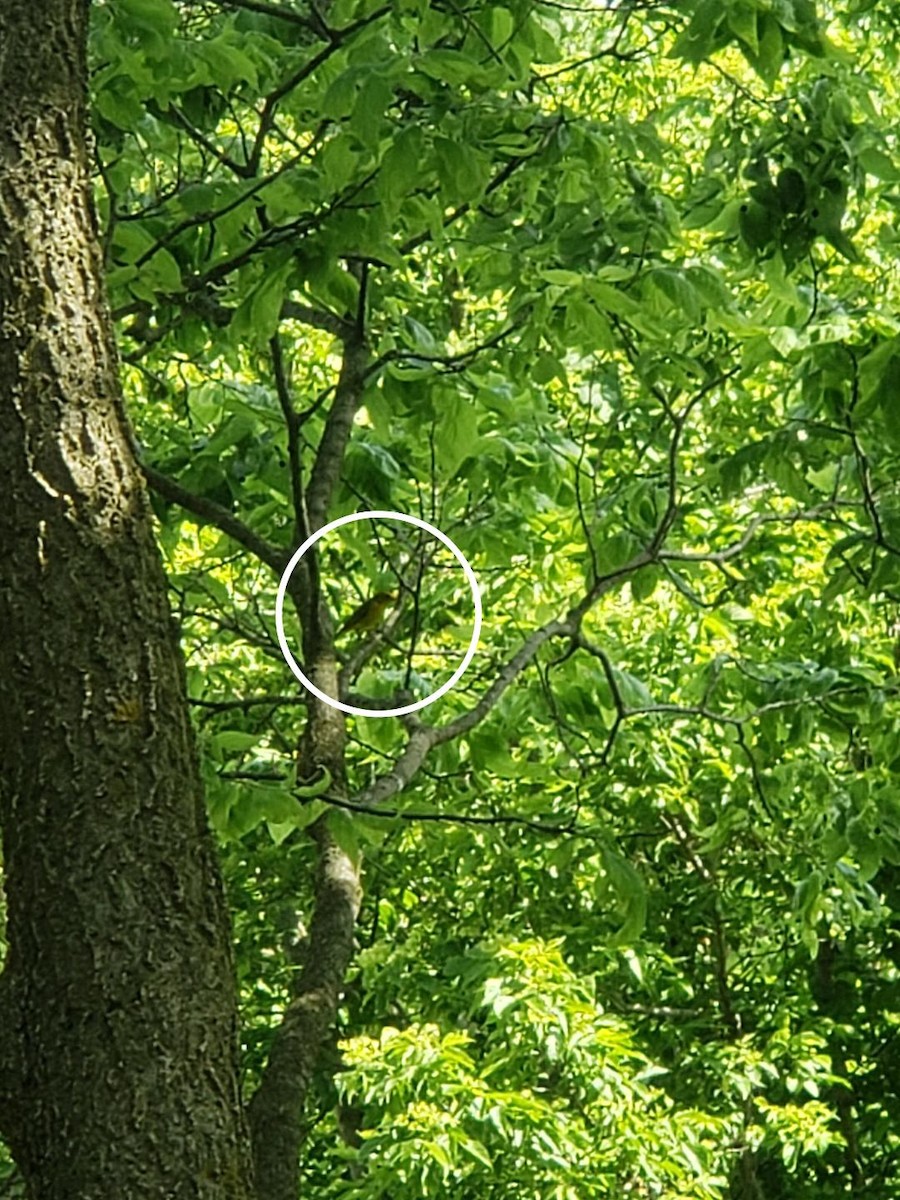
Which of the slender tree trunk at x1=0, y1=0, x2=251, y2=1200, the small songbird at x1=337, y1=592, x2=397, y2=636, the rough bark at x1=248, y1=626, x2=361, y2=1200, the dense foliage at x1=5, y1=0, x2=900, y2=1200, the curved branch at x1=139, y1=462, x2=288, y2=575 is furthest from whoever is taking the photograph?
the small songbird at x1=337, y1=592, x2=397, y2=636

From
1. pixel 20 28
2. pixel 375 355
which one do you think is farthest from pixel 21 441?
pixel 375 355

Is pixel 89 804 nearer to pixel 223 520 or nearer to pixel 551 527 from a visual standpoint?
pixel 223 520

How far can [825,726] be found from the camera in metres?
3.54

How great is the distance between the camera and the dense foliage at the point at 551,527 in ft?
8.42

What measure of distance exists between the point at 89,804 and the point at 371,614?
1904 mm

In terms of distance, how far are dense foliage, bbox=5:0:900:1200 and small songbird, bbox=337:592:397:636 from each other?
0.10 meters

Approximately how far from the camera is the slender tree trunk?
4.97 ft

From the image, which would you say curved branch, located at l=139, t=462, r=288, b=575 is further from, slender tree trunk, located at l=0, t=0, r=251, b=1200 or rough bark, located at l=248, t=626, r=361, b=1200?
slender tree trunk, located at l=0, t=0, r=251, b=1200

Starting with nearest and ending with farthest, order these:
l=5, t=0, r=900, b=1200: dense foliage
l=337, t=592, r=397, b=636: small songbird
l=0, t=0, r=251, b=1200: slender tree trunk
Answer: l=0, t=0, r=251, b=1200: slender tree trunk
l=5, t=0, r=900, b=1200: dense foliage
l=337, t=592, r=397, b=636: small songbird

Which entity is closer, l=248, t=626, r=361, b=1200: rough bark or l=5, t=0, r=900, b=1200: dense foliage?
l=248, t=626, r=361, b=1200: rough bark

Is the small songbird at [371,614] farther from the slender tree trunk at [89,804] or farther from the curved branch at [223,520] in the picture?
the slender tree trunk at [89,804]

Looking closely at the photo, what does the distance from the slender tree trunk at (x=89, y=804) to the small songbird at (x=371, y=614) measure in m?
1.73

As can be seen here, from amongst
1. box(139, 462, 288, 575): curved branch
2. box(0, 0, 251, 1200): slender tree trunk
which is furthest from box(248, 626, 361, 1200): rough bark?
box(0, 0, 251, 1200): slender tree trunk

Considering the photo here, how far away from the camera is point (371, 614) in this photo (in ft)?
11.3
